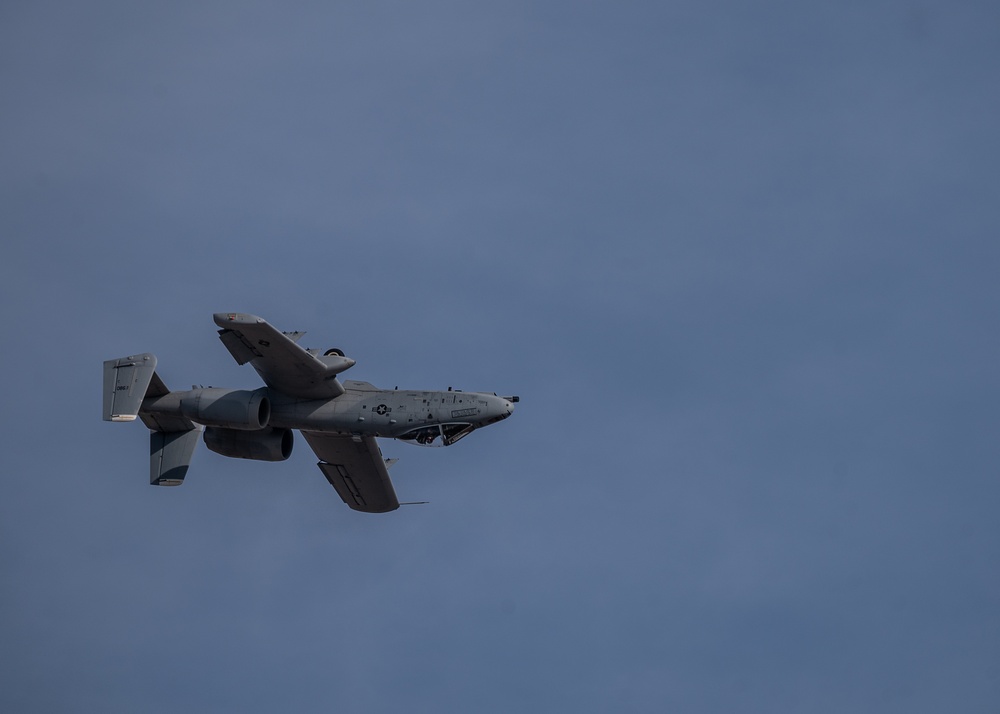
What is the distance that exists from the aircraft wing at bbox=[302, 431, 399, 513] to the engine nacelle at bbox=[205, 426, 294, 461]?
1.83m

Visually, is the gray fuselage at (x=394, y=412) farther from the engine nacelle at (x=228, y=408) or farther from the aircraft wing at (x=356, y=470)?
the aircraft wing at (x=356, y=470)

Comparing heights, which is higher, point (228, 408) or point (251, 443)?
point (228, 408)

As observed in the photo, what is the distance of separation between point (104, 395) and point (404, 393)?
12220 mm

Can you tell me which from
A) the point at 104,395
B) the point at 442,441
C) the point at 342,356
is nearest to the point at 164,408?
the point at 104,395

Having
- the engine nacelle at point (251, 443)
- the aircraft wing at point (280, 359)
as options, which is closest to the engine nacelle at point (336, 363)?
the aircraft wing at point (280, 359)

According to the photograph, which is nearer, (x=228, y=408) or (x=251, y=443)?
(x=228, y=408)

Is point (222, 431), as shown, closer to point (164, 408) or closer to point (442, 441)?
point (164, 408)

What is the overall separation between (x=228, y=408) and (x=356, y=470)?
763cm

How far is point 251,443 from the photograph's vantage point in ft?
215

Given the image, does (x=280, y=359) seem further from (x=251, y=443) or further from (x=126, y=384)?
(x=126, y=384)

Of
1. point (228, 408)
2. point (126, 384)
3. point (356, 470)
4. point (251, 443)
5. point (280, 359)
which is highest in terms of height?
point (280, 359)

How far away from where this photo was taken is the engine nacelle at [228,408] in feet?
208

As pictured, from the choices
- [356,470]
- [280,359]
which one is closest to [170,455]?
[280,359]

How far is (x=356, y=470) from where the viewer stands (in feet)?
226
